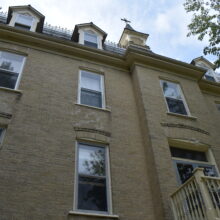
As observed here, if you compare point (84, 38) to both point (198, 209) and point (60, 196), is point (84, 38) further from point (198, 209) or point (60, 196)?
point (198, 209)

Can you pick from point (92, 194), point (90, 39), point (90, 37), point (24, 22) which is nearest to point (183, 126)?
point (92, 194)

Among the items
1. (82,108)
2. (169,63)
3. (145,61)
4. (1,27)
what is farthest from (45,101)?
(169,63)

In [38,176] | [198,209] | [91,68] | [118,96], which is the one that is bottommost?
[198,209]

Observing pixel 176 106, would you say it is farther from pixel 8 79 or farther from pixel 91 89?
pixel 8 79

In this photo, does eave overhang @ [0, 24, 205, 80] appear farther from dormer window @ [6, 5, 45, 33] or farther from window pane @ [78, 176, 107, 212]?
window pane @ [78, 176, 107, 212]

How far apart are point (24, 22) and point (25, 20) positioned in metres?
0.18

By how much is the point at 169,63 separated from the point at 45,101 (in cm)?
600

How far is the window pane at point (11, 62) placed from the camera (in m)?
8.98

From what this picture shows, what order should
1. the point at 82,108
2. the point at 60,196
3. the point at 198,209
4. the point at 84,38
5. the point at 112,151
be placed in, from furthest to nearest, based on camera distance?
1. the point at 84,38
2. the point at 82,108
3. the point at 112,151
4. the point at 60,196
5. the point at 198,209

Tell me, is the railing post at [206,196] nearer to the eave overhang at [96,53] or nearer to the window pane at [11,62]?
the eave overhang at [96,53]

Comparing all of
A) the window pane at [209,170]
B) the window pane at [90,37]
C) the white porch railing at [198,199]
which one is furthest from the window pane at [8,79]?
the window pane at [209,170]

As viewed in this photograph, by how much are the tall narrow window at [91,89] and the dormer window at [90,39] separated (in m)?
2.36

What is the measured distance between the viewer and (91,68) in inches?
406

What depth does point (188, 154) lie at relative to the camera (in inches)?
333
